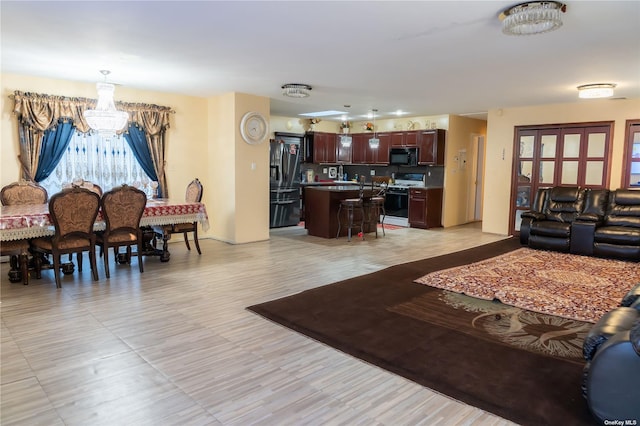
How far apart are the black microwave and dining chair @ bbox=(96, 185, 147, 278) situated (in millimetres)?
6304

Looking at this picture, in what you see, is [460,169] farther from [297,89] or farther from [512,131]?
[297,89]

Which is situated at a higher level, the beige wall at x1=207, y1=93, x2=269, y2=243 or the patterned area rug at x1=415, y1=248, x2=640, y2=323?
the beige wall at x1=207, y1=93, x2=269, y2=243

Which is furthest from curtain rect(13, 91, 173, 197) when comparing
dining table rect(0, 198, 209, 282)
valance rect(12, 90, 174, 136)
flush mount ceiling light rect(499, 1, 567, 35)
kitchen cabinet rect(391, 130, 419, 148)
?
kitchen cabinet rect(391, 130, 419, 148)

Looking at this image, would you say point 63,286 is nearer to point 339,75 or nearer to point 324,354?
point 324,354

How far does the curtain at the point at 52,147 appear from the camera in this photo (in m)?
5.75

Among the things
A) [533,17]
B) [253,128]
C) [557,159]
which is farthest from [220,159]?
[557,159]

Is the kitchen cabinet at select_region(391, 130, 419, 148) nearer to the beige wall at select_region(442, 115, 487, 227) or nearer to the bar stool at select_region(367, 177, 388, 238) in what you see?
the beige wall at select_region(442, 115, 487, 227)

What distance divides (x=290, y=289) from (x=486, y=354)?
214cm

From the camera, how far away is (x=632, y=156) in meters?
6.91

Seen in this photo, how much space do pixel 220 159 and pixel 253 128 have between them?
2.59 ft

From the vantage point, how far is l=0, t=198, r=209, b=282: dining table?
168 inches

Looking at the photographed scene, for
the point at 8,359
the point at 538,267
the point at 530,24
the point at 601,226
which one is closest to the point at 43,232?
the point at 8,359

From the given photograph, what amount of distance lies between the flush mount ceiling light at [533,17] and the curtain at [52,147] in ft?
18.6

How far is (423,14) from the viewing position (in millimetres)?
3182
